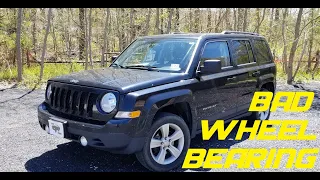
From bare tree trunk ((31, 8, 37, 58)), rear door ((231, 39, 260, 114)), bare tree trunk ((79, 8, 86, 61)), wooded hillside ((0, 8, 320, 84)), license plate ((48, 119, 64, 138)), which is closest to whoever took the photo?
license plate ((48, 119, 64, 138))

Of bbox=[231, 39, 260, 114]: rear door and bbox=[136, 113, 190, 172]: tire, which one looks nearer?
bbox=[136, 113, 190, 172]: tire

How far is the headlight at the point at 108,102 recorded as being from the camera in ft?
10.5

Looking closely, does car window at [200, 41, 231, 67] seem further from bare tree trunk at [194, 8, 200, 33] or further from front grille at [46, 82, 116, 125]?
bare tree trunk at [194, 8, 200, 33]

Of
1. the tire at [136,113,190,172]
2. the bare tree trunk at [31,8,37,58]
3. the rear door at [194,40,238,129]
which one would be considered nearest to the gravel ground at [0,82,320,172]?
the tire at [136,113,190,172]

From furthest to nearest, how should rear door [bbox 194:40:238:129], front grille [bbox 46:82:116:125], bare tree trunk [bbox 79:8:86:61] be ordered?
1. bare tree trunk [bbox 79:8:86:61]
2. rear door [bbox 194:40:238:129]
3. front grille [bbox 46:82:116:125]

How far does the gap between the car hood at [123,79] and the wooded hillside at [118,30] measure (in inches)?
321

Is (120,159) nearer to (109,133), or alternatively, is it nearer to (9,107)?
(109,133)

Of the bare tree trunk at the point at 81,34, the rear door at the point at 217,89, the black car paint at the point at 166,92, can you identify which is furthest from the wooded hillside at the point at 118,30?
the rear door at the point at 217,89

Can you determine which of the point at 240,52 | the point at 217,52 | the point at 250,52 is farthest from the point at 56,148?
the point at 250,52

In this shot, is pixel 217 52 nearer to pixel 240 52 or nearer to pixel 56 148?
pixel 240 52

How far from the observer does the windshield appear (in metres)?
4.00

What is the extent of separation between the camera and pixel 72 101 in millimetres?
3449

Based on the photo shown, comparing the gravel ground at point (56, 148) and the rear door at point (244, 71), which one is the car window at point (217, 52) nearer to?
the rear door at point (244, 71)

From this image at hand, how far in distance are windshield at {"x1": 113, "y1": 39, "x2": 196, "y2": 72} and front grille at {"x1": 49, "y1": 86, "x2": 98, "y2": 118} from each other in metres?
1.06
